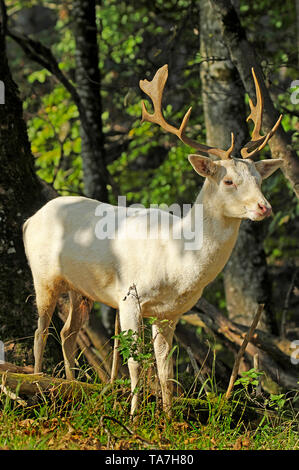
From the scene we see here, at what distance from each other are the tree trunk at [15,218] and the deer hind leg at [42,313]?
11.0 inches

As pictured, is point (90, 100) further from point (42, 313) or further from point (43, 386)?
point (43, 386)

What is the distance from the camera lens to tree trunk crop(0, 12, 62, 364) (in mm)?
5855

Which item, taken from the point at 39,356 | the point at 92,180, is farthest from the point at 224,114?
the point at 39,356

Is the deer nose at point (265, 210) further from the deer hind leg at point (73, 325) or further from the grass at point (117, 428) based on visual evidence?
the deer hind leg at point (73, 325)

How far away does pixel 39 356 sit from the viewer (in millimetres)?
5188

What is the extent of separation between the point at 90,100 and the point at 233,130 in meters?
1.68

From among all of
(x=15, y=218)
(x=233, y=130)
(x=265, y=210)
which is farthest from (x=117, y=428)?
(x=233, y=130)

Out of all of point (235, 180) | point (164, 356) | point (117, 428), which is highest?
point (235, 180)

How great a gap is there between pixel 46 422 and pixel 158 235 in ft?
4.51

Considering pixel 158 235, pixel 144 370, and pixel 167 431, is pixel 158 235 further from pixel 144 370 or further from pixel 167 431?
pixel 167 431

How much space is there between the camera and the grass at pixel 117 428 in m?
4.12

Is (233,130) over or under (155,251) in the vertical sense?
over

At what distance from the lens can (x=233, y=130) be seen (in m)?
8.50

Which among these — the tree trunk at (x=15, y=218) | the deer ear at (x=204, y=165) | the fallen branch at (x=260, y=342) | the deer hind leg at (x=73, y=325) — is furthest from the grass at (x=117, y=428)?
the fallen branch at (x=260, y=342)
